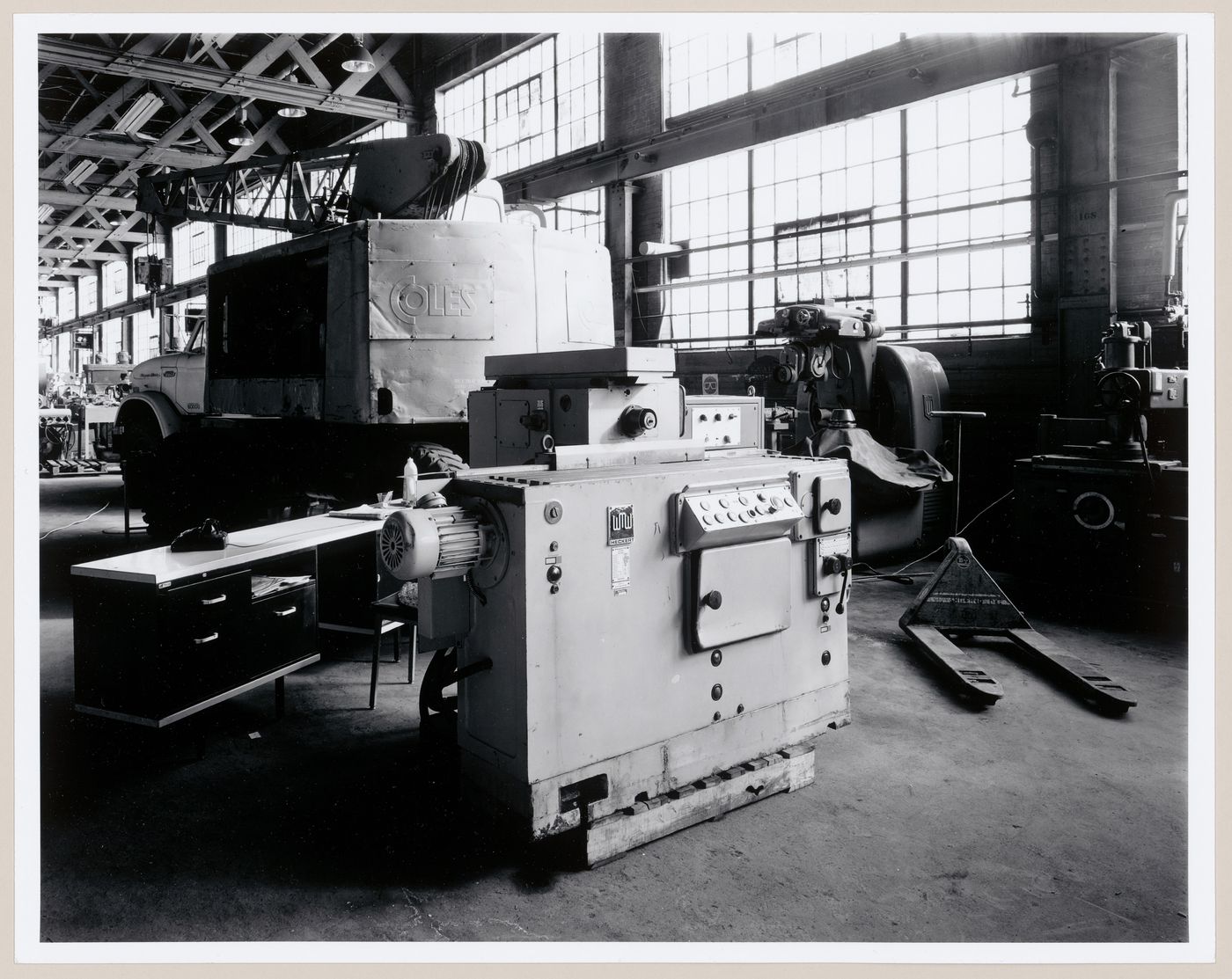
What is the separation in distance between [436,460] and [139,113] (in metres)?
11.8

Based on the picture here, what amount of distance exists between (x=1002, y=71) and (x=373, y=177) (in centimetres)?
536

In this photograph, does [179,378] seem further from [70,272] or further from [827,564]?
[70,272]

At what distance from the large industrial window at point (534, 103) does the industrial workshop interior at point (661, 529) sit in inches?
4.4

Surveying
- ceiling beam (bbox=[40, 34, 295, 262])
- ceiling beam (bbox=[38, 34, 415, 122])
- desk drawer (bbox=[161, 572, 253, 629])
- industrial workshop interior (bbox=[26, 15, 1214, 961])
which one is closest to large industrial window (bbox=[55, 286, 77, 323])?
ceiling beam (bbox=[40, 34, 295, 262])

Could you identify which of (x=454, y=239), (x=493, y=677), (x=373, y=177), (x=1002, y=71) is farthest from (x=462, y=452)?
(x=1002, y=71)

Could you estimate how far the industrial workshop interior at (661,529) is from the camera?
2.52 m

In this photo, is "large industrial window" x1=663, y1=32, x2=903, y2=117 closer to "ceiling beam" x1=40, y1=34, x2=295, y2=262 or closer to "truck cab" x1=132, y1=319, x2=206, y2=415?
"ceiling beam" x1=40, y1=34, x2=295, y2=262

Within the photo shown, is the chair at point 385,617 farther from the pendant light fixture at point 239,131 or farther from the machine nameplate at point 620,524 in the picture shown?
the pendant light fixture at point 239,131

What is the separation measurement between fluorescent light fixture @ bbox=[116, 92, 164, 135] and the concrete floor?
41.2 ft

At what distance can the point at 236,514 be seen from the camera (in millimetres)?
7633

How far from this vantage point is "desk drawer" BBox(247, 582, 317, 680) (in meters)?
3.50

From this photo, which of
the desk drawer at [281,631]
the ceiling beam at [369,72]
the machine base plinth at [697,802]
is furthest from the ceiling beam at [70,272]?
the machine base plinth at [697,802]

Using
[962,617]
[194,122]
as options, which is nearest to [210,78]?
[194,122]

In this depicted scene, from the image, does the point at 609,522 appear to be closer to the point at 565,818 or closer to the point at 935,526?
the point at 565,818
